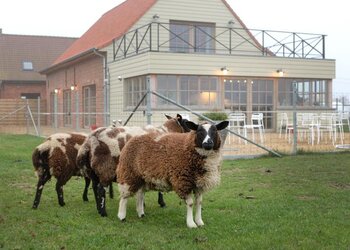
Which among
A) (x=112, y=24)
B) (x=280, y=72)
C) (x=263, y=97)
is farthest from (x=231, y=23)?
(x=112, y=24)

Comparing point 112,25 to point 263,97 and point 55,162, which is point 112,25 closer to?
point 263,97

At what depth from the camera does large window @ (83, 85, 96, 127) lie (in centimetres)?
2636

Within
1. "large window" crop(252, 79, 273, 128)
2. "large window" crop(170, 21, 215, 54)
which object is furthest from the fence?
"large window" crop(170, 21, 215, 54)

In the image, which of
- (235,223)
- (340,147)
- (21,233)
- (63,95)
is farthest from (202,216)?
(63,95)

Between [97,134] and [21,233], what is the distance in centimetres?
182

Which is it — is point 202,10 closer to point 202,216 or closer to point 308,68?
point 308,68

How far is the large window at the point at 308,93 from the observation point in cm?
2367

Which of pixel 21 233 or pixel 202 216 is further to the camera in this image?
pixel 202 216

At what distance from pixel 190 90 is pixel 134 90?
251 cm

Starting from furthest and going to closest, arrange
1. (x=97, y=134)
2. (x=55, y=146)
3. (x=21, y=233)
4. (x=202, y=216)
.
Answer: (x=55, y=146)
(x=97, y=134)
(x=202, y=216)
(x=21, y=233)

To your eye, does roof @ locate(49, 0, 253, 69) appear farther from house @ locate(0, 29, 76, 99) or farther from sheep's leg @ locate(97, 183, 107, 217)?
sheep's leg @ locate(97, 183, 107, 217)

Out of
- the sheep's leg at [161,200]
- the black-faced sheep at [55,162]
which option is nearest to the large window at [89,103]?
the black-faced sheep at [55,162]

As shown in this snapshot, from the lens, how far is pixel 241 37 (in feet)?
85.8

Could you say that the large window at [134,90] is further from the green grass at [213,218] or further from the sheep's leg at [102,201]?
the sheep's leg at [102,201]
